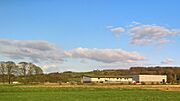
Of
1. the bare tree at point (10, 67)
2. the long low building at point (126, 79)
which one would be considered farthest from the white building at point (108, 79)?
the bare tree at point (10, 67)

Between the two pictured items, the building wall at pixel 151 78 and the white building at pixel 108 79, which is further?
the white building at pixel 108 79

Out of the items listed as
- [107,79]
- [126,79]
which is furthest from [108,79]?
[126,79]

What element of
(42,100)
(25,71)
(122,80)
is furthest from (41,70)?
(42,100)

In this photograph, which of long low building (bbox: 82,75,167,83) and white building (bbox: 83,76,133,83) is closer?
long low building (bbox: 82,75,167,83)

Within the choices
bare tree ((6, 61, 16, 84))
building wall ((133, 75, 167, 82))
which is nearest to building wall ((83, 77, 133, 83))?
building wall ((133, 75, 167, 82))

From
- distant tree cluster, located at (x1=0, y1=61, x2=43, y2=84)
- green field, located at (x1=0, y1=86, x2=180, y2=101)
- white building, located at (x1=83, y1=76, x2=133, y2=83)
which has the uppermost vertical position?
distant tree cluster, located at (x1=0, y1=61, x2=43, y2=84)

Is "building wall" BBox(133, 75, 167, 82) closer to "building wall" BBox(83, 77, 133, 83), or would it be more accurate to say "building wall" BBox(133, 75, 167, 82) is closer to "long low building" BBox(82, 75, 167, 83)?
"long low building" BBox(82, 75, 167, 83)

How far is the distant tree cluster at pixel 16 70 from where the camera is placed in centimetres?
14870

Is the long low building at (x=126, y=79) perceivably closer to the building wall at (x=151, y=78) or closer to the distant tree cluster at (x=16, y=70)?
the building wall at (x=151, y=78)

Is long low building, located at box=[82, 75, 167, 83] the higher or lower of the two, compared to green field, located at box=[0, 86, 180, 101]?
lower

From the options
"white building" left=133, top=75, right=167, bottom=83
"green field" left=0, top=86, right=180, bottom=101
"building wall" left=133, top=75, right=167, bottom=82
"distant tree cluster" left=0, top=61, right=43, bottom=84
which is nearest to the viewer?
"green field" left=0, top=86, right=180, bottom=101

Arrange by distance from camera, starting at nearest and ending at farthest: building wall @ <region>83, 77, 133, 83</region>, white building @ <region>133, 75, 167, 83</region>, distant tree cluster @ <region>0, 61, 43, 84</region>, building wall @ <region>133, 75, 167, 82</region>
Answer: distant tree cluster @ <region>0, 61, 43, 84</region> < white building @ <region>133, 75, 167, 83</region> < building wall @ <region>133, 75, 167, 82</region> < building wall @ <region>83, 77, 133, 83</region>

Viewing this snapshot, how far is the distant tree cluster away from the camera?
14870 centimetres

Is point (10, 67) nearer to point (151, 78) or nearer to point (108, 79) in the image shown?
point (108, 79)
